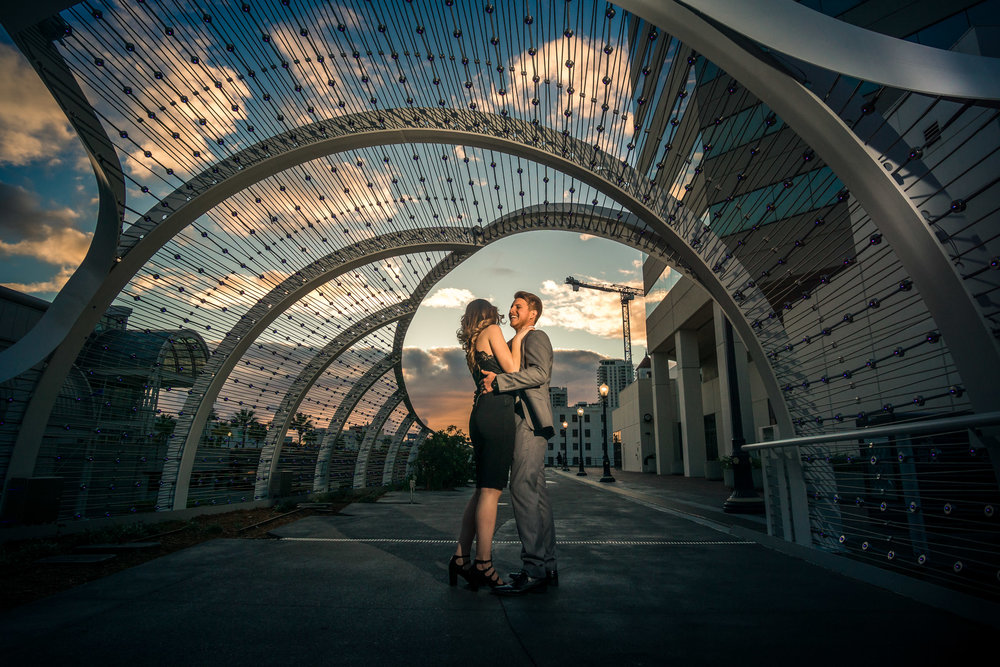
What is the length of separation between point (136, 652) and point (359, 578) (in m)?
1.34

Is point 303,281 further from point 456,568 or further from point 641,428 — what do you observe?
point 641,428

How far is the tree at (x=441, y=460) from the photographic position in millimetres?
14070

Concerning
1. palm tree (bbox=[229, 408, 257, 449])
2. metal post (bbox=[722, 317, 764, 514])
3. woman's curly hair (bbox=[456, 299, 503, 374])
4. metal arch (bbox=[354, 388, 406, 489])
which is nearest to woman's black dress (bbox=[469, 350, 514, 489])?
woman's curly hair (bbox=[456, 299, 503, 374])

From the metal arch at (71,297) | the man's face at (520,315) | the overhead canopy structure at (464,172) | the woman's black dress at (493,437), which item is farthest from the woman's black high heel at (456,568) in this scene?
the metal arch at (71,297)

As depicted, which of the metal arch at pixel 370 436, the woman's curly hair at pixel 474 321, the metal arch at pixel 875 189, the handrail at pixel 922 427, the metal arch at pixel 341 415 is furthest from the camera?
the metal arch at pixel 370 436

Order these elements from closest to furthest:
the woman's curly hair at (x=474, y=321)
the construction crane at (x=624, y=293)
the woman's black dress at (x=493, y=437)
Answer: 1. the woman's black dress at (x=493, y=437)
2. the woman's curly hair at (x=474, y=321)
3. the construction crane at (x=624, y=293)

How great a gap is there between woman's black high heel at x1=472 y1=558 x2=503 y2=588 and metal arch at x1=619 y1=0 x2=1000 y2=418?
8.81ft

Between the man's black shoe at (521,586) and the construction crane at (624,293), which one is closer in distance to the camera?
the man's black shoe at (521,586)

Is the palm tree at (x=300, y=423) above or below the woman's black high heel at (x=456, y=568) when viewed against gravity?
above

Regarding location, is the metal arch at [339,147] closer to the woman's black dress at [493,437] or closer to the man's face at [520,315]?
the man's face at [520,315]

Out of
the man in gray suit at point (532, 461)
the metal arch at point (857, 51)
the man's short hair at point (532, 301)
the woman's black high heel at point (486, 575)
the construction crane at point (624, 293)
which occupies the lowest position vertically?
the woman's black high heel at point (486, 575)

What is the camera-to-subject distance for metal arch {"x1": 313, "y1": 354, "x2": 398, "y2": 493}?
10734mm

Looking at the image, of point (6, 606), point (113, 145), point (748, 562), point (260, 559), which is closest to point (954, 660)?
point (748, 562)

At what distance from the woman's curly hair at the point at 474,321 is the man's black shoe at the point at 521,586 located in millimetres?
1318
